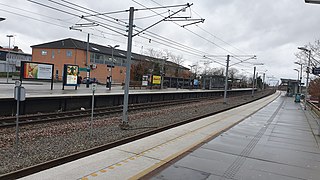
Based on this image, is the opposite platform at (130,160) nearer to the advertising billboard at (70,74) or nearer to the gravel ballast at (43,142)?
the gravel ballast at (43,142)

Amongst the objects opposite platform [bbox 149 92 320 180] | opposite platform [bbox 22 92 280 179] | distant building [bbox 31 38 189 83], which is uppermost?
distant building [bbox 31 38 189 83]

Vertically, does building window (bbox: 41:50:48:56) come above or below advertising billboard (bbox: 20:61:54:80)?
above

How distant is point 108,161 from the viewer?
6691 mm

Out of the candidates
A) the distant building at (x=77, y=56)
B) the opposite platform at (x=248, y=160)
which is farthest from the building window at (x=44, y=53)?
the opposite platform at (x=248, y=160)

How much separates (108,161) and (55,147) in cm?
198

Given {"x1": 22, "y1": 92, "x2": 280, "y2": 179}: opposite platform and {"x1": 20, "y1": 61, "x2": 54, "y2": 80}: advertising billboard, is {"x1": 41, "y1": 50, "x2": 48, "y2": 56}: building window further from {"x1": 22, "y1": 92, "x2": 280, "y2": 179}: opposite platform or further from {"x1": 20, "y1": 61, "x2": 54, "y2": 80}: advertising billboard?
{"x1": 22, "y1": 92, "x2": 280, "y2": 179}: opposite platform

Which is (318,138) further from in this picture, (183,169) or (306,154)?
(183,169)

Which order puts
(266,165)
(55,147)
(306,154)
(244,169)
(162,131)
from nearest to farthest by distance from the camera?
1. (244,169)
2. (266,165)
3. (55,147)
4. (306,154)
5. (162,131)

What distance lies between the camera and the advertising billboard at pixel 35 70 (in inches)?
971

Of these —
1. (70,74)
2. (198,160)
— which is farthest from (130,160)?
(70,74)

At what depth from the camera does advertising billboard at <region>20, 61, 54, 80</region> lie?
24.7 m

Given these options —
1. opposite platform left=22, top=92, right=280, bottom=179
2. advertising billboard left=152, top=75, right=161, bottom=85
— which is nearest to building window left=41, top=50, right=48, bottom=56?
advertising billboard left=152, top=75, right=161, bottom=85

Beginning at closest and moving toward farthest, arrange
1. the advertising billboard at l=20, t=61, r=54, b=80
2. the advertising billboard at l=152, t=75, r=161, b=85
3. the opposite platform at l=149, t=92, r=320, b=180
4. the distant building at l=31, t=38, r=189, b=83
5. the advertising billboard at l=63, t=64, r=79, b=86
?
the opposite platform at l=149, t=92, r=320, b=180, the advertising billboard at l=20, t=61, r=54, b=80, the advertising billboard at l=63, t=64, r=79, b=86, the advertising billboard at l=152, t=75, r=161, b=85, the distant building at l=31, t=38, r=189, b=83

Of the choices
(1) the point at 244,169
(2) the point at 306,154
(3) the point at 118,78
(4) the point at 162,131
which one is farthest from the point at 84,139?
(3) the point at 118,78
